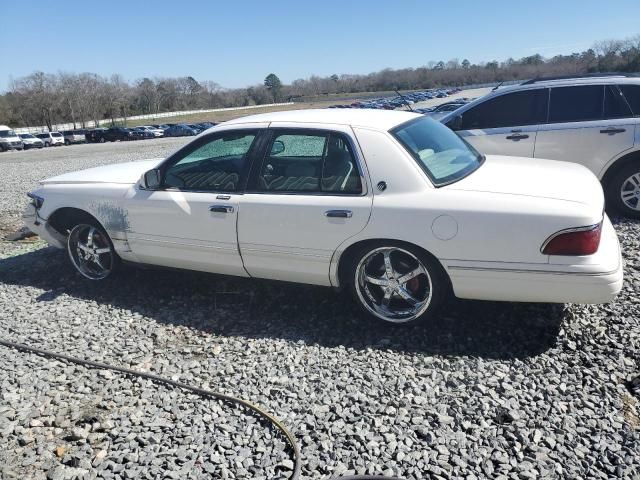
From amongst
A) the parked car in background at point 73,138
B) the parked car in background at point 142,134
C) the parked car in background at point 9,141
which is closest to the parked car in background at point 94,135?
the parked car in background at point 73,138

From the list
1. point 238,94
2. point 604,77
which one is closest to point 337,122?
point 604,77

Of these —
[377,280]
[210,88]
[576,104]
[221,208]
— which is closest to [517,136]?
[576,104]

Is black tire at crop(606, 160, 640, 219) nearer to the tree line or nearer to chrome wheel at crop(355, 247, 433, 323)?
chrome wheel at crop(355, 247, 433, 323)

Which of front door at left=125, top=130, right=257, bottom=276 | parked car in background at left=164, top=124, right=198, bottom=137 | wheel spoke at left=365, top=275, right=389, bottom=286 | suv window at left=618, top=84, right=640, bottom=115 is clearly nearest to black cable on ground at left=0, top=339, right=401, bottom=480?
front door at left=125, top=130, right=257, bottom=276

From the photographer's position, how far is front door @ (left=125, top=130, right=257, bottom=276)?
409cm

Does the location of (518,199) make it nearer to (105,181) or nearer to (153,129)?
(105,181)

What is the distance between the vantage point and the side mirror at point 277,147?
408cm

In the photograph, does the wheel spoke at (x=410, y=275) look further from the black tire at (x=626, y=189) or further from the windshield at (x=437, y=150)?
the black tire at (x=626, y=189)

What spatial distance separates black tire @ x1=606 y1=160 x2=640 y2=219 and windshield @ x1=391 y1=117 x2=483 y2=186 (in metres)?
2.69

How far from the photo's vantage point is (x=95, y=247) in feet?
16.5

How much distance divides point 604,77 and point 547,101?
0.76 metres

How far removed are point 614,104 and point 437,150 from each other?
3.43 m

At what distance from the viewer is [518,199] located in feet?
10.8

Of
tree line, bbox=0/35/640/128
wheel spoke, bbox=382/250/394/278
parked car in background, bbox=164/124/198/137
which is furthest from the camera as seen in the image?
tree line, bbox=0/35/640/128
